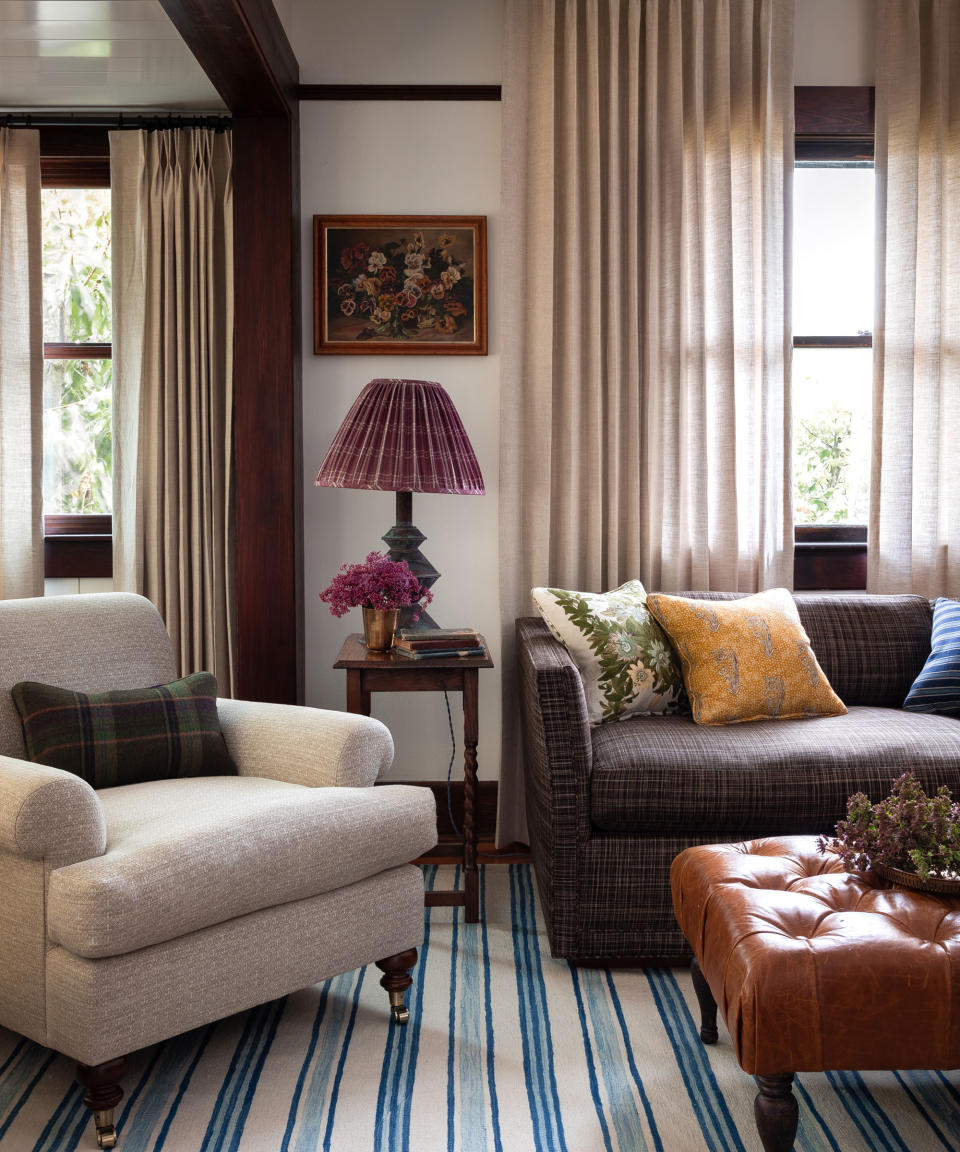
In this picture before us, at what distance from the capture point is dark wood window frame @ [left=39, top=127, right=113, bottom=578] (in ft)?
11.5

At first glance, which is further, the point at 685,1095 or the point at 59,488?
the point at 59,488

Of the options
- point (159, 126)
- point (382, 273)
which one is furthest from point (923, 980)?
point (159, 126)

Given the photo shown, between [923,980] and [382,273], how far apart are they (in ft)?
8.66

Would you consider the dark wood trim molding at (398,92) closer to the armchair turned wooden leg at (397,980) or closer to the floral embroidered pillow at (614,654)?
the floral embroidered pillow at (614,654)

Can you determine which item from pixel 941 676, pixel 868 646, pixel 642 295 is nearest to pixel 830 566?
pixel 868 646

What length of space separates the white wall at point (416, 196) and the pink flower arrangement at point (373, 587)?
2.17ft

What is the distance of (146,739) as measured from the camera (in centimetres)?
230

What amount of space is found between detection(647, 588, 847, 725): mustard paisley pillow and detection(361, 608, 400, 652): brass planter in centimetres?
73

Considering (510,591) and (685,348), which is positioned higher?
(685,348)

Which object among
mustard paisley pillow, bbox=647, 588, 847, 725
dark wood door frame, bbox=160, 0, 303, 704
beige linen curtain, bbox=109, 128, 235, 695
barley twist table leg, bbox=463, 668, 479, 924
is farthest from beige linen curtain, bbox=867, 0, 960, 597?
beige linen curtain, bbox=109, 128, 235, 695

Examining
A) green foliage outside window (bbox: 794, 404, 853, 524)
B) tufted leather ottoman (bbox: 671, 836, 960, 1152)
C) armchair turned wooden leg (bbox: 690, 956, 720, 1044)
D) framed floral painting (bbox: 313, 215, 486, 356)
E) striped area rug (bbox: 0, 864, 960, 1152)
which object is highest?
framed floral painting (bbox: 313, 215, 486, 356)

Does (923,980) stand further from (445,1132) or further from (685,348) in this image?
(685,348)

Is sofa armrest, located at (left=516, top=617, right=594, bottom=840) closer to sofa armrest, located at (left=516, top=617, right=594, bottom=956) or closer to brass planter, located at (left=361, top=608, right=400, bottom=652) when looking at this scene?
sofa armrest, located at (left=516, top=617, right=594, bottom=956)

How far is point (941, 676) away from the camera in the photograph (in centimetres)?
288
